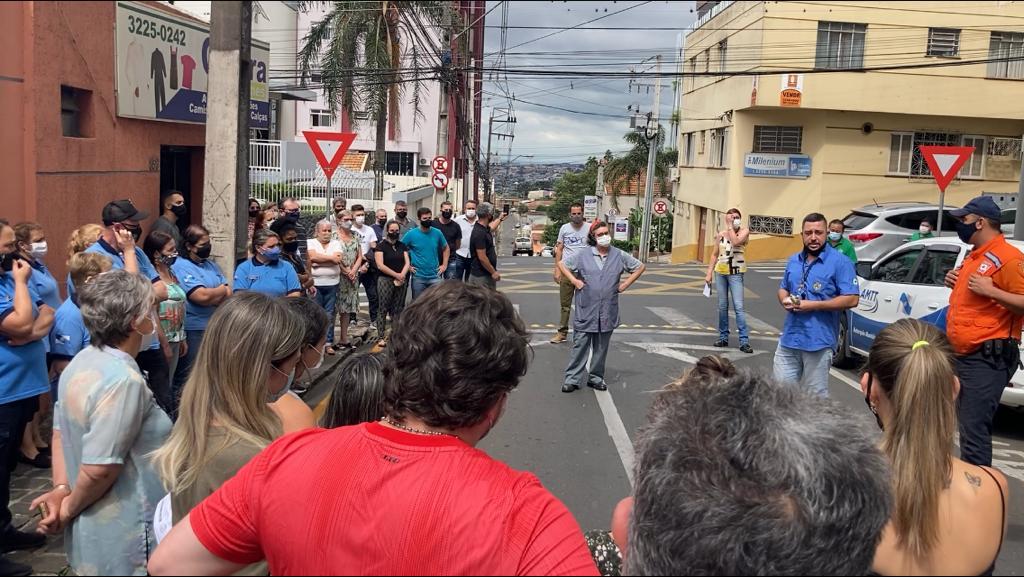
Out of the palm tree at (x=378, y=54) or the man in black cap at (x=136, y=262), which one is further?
the palm tree at (x=378, y=54)

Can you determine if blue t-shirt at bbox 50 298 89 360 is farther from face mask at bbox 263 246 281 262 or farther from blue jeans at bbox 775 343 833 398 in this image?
blue jeans at bbox 775 343 833 398

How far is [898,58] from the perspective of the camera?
90.4 feet

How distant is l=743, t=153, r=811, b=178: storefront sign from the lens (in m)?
28.7

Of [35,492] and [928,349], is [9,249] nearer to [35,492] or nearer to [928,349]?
[35,492]

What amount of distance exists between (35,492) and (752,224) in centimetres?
2710

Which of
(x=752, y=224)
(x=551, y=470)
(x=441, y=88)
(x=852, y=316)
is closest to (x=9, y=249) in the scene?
(x=551, y=470)

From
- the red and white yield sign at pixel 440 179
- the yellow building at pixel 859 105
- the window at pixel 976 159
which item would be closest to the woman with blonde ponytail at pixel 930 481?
the red and white yield sign at pixel 440 179

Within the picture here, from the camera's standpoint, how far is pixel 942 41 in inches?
1093

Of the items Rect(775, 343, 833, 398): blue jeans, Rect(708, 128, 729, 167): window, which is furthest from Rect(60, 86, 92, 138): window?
Rect(708, 128, 729, 167): window

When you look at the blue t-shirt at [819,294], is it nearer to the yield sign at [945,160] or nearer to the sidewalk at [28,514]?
the sidewalk at [28,514]

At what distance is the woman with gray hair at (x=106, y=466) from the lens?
9.52 feet

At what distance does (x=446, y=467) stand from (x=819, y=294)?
5288 mm

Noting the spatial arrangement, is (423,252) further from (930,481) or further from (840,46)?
(840,46)

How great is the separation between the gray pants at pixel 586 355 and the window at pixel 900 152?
23940 mm
